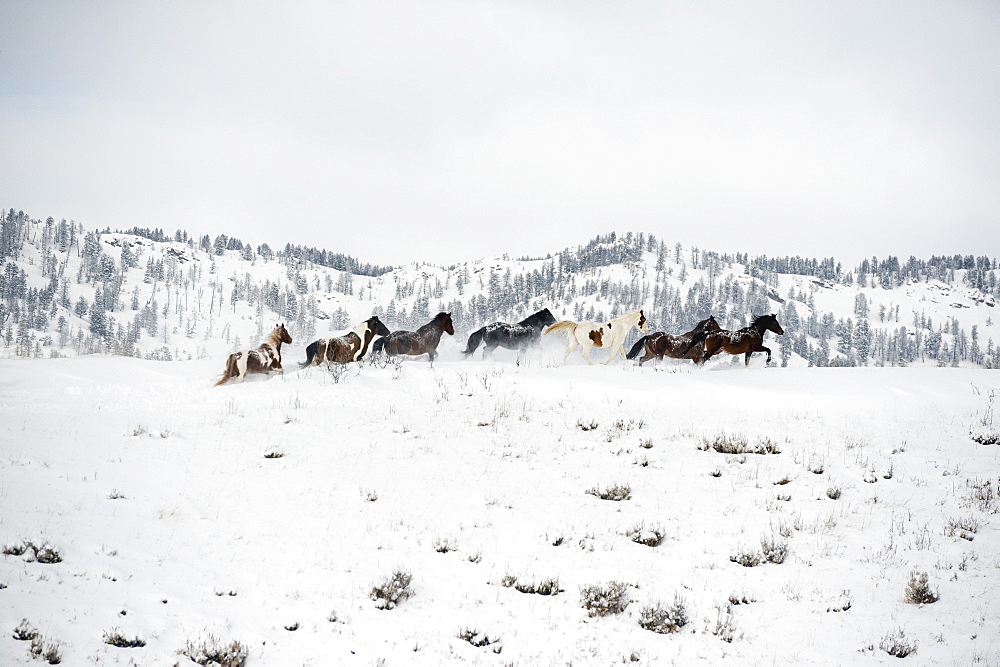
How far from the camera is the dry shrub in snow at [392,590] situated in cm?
478

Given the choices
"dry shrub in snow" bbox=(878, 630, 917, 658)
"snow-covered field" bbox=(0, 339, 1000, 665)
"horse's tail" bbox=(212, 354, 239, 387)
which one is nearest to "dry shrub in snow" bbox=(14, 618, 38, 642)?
"snow-covered field" bbox=(0, 339, 1000, 665)

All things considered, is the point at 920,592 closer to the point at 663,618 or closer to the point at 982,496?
the point at 663,618

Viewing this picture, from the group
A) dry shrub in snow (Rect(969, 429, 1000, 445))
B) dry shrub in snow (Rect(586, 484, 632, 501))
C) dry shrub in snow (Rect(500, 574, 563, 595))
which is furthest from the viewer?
dry shrub in snow (Rect(969, 429, 1000, 445))

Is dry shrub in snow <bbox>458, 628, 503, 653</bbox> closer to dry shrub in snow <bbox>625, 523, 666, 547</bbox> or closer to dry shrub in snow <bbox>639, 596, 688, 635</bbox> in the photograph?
dry shrub in snow <bbox>639, 596, 688, 635</bbox>

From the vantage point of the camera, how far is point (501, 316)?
158 m

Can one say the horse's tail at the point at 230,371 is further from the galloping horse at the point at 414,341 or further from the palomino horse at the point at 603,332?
the palomino horse at the point at 603,332

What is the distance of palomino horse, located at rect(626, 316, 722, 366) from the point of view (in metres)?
16.8

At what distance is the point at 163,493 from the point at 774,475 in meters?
9.01

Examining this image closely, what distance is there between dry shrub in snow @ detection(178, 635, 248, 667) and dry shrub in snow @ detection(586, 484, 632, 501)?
4974mm

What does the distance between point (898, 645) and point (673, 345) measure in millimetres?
13476

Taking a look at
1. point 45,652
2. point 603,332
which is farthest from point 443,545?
point 603,332

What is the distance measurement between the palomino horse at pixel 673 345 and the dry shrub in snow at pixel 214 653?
606 inches

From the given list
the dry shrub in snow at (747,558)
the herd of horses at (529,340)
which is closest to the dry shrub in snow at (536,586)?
the dry shrub in snow at (747,558)

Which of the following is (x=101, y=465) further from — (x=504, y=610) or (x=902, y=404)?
(x=902, y=404)
